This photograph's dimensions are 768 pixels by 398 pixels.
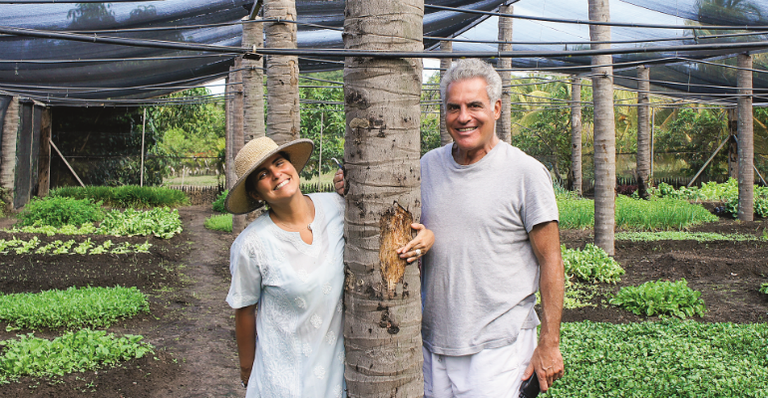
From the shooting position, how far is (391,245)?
2203mm

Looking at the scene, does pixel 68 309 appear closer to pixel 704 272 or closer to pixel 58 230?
pixel 58 230

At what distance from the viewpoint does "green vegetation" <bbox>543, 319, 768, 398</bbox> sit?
384 centimetres

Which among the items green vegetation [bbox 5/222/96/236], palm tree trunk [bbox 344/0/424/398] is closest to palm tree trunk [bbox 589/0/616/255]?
palm tree trunk [bbox 344/0/424/398]

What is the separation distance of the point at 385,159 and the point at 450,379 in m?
0.96

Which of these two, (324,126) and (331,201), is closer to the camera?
(331,201)

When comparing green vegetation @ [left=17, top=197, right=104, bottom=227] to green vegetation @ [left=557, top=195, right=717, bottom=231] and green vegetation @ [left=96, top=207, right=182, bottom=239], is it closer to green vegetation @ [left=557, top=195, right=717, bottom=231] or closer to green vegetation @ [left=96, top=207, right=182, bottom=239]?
green vegetation @ [left=96, top=207, right=182, bottom=239]

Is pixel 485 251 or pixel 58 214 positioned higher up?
pixel 485 251

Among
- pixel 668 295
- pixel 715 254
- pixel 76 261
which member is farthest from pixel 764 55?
pixel 76 261

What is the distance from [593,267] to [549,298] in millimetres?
5199

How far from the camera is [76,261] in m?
8.37

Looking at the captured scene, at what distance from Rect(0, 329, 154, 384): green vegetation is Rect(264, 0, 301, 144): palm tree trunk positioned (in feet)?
7.31

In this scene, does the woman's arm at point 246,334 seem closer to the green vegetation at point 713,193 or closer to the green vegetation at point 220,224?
the green vegetation at point 220,224

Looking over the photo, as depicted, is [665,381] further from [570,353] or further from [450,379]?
[450,379]

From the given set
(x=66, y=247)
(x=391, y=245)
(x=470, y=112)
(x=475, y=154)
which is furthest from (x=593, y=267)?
(x=66, y=247)
